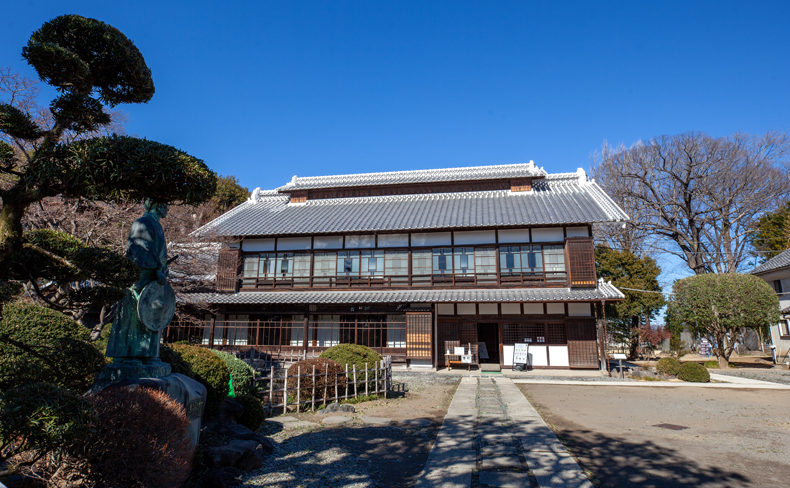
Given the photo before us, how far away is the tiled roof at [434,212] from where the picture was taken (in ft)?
65.8

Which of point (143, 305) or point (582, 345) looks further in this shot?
point (582, 345)

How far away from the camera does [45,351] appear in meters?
5.46

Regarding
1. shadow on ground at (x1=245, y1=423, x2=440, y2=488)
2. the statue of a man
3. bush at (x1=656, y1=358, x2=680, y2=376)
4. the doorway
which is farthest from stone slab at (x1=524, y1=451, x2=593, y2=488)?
the doorway

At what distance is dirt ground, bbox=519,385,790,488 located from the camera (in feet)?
18.0

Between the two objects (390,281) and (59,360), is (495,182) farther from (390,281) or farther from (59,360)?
(59,360)

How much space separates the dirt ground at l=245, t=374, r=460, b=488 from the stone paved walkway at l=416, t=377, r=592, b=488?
0.32 meters

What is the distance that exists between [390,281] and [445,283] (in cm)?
271

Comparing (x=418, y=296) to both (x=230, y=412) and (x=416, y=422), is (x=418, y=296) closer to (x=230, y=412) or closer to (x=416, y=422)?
(x=416, y=422)

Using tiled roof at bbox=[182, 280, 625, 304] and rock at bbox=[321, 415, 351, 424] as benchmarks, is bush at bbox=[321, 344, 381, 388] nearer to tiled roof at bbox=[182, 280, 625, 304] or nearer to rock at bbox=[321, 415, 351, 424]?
rock at bbox=[321, 415, 351, 424]

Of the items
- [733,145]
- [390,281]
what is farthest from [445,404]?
[733,145]

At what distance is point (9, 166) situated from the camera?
3566 mm

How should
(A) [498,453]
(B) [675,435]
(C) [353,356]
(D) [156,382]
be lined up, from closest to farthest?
(D) [156,382] → (A) [498,453] → (B) [675,435] → (C) [353,356]

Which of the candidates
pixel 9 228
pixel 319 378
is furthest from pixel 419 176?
pixel 9 228

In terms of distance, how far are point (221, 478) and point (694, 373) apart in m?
17.1
